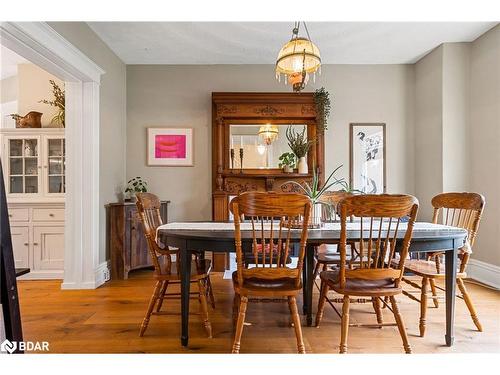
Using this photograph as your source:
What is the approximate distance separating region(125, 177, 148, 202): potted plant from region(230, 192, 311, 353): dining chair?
102 inches

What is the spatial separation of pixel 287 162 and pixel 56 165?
114 inches

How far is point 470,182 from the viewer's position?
3.81 metres

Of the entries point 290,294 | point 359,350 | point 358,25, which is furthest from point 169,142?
point 359,350

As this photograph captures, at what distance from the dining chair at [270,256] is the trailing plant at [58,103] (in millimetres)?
3139

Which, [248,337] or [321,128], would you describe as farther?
[321,128]

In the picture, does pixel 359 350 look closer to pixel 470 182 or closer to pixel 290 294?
pixel 290 294

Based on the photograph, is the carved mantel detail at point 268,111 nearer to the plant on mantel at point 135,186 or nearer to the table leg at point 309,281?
the plant on mantel at point 135,186

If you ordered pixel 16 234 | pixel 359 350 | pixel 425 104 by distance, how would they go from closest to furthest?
pixel 359 350, pixel 16 234, pixel 425 104

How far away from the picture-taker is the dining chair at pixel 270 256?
173 cm

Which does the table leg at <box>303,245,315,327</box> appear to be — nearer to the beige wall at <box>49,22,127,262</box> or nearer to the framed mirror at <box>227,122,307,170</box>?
the framed mirror at <box>227,122,307,170</box>

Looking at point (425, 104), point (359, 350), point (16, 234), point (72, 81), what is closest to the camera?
point (359, 350)

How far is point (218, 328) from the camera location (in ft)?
7.77

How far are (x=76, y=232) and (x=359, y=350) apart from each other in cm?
Answer: 293

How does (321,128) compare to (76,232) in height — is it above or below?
above
